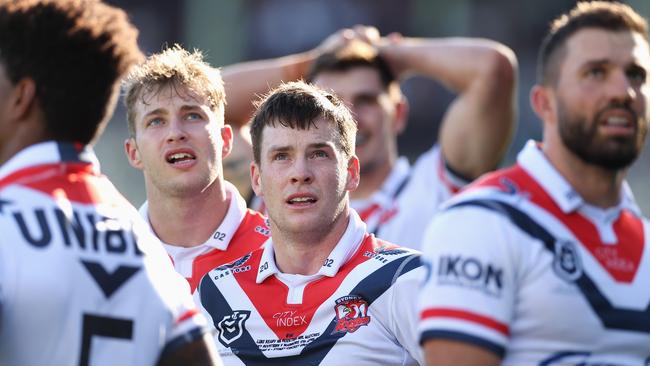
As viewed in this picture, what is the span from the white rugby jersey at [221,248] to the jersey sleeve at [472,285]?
5.38ft

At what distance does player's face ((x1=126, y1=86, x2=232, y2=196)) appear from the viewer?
→ 191 inches

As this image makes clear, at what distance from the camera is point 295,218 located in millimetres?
4434

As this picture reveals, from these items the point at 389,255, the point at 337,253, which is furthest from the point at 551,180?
the point at 337,253

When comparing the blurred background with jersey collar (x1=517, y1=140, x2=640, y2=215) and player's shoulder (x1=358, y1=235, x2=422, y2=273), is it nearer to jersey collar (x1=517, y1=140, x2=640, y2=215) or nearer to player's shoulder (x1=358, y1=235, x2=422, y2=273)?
player's shoulder (x1=358, y1=235, x2=422, y2=273)

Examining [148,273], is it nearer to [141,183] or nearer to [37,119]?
[37,119]

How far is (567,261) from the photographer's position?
344 centimetres

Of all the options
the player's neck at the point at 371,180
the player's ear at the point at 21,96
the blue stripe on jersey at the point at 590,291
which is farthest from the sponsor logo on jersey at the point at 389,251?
the player's neck at the point at 371,180

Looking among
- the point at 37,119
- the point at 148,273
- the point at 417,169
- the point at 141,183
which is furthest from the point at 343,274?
the point at 141,183

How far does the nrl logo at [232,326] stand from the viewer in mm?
4441

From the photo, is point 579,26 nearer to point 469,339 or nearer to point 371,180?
point 469,339

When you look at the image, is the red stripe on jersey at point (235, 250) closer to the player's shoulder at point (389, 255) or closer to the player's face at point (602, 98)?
the player's shoulder at point (389, 255)

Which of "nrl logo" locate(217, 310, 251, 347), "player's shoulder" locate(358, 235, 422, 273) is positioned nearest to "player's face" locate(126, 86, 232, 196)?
"nrl logo" locate(217, 310, 251, 347)

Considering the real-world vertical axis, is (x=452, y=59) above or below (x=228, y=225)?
above

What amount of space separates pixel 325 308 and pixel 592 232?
1110mm
